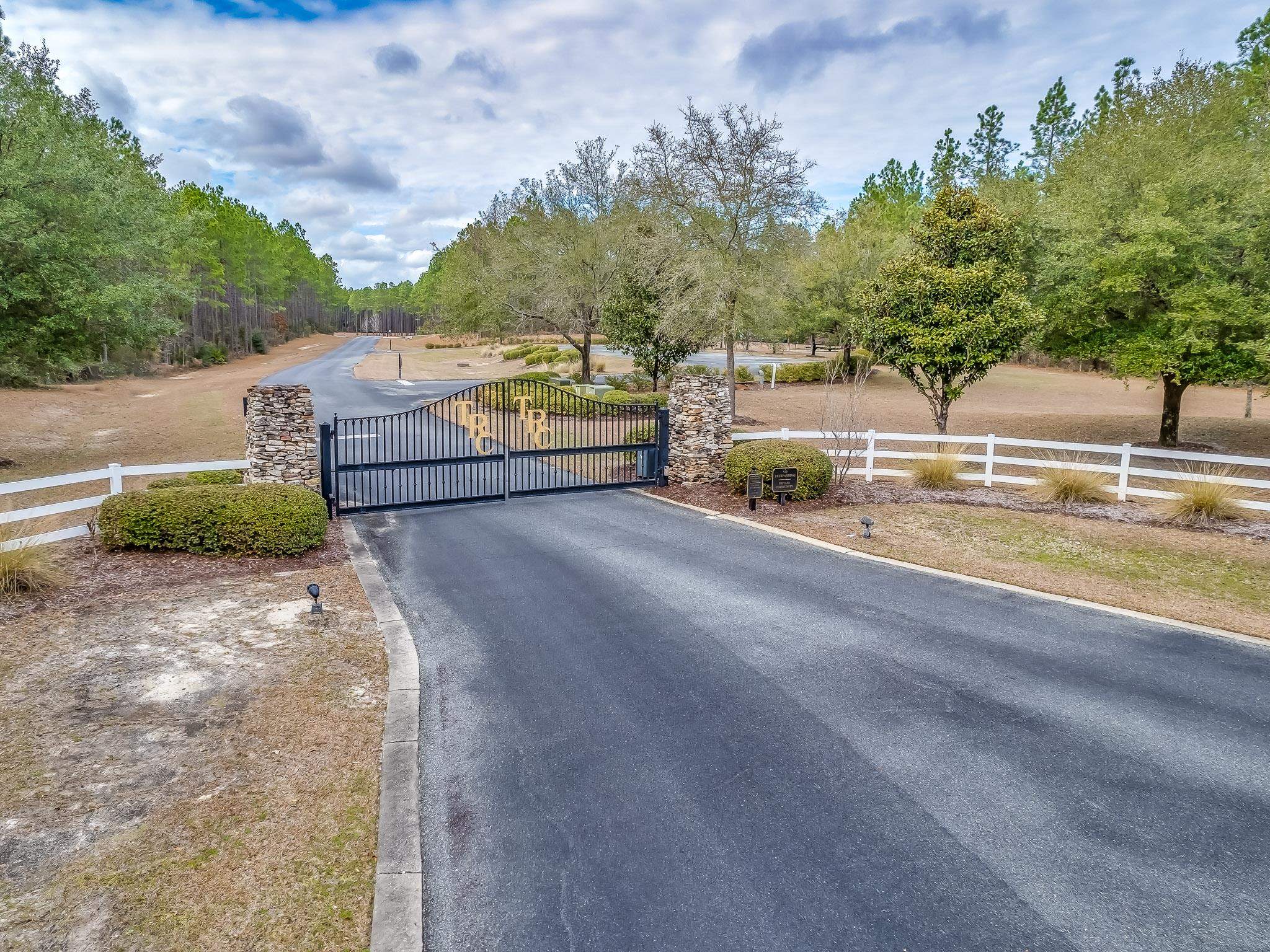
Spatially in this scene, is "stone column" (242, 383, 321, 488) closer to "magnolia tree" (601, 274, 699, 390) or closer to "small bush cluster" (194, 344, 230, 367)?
"magnolia tree" (601, 274, 699, 390)

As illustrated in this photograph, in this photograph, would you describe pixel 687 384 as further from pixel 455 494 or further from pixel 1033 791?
pixel 1033 791

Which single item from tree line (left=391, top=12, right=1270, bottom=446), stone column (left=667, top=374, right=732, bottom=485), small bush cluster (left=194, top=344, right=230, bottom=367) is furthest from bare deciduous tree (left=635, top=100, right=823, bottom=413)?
small bush cluster (left=194, top=344, right=230, bottom=367)

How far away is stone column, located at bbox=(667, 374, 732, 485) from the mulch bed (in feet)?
1.11

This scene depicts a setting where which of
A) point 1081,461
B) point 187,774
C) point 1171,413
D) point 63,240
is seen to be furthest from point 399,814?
point 1171,413

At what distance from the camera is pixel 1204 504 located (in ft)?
40.3

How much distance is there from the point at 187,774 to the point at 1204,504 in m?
14.4

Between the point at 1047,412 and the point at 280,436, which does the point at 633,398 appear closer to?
the point at 280,436

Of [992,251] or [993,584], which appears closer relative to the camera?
[993,584]

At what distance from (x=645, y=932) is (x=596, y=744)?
1.80 meters

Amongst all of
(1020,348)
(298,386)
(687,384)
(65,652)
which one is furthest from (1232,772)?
(1020,348)

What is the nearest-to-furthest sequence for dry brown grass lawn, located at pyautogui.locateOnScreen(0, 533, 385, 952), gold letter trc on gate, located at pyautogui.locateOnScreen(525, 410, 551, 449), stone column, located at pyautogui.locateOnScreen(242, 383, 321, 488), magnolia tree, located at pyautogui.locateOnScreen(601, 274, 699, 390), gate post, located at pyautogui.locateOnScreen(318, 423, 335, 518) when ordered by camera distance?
dry brown grass lawn, located at pyautogui.locateOnScreen(0, 533, 385, 952) → stone column, located at pyautogui.locateOnScreen(242, 383, 321, 488) → gate post, located at pyautogui.locateOnScreen(318, 423, 335, 518) → gold letter trc on gate, located at pyautogui.locateOnScreen(525, 410, 551, 449) → magnolia tree, located at pyautogui.locateOnScreen(601, 274, 699, 390)

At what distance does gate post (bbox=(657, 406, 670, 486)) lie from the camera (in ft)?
48.9

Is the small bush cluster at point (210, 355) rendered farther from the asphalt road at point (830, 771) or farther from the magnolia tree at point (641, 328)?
the asphalt road at point (830, 771)

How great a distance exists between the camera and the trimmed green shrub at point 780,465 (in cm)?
1335
